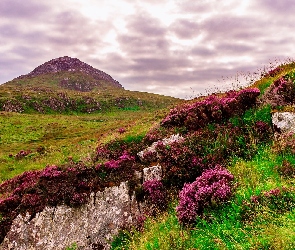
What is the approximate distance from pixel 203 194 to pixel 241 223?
1803 millimetres

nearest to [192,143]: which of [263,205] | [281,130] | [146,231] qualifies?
[281,130]

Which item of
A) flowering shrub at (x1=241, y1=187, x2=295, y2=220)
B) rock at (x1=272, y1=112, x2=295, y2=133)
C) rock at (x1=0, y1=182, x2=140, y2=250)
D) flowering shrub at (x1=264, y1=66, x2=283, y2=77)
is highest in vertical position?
flowering shrub at (x1=264, y1=66, x2=283, y2=77)

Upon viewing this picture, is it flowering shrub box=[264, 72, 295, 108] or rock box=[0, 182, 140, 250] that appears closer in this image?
→ rock box=[0, 182, 140, 250]

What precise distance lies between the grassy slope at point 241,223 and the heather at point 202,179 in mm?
28

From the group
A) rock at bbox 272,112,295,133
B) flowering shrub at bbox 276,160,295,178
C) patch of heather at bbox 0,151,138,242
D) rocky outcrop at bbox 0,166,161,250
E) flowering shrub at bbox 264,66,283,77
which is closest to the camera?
flowering shrub at bbox 276,160,295,178

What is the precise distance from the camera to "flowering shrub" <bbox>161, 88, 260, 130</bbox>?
14906 mm

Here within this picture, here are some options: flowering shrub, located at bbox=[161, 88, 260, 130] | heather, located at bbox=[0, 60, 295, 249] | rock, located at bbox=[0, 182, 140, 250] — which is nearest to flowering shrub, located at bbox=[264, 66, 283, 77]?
heather, located at bbox=[0, 60, 295, 249]

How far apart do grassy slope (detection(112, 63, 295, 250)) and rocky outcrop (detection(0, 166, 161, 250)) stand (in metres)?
0.84

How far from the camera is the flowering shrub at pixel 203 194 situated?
874cm

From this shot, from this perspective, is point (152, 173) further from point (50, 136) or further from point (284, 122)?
point (50, 136)

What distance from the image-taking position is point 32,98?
104 meters

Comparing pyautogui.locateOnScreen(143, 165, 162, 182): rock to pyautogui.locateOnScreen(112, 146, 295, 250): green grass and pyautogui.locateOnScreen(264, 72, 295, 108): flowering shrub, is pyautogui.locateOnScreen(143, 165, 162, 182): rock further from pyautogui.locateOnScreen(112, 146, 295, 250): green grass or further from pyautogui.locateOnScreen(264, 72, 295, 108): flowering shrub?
pyautogui.locateOnScreen(264, 72, 295, 108): flowering shrub

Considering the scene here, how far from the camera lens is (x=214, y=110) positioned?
15258 millimetres

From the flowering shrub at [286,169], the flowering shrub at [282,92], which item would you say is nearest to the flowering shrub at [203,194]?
the flowering shrub at [286,169]
